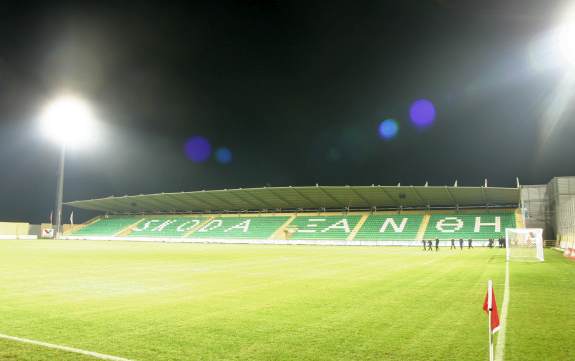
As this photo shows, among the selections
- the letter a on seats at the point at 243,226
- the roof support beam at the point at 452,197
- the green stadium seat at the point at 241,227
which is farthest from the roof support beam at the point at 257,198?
the roof support beam at the point at 452,197

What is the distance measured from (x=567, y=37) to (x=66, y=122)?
65.9 meters

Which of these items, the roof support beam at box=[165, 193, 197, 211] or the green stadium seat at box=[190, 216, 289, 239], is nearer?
the green stadium seat at box=[190, 216, 289, 239]

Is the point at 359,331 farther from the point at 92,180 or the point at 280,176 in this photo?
the point at 92,180

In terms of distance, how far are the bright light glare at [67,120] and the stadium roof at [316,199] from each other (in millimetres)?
14607

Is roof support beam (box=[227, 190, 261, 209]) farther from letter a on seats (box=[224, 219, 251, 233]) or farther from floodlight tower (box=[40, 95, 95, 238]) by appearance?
floodlight tower (box=[40, 95, 95, 238])

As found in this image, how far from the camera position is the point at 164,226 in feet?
240

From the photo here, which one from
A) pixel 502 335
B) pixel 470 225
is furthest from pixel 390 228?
pixel 502 335

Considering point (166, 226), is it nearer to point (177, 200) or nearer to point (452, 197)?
point (177, 200)

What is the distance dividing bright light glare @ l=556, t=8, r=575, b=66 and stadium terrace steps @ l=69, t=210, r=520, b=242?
23.1 meters

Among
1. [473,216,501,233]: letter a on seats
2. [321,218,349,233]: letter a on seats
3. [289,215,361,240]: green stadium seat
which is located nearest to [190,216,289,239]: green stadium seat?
[289,215,361,240]: green stadium seat

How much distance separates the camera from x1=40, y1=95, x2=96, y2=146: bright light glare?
62.0 metres

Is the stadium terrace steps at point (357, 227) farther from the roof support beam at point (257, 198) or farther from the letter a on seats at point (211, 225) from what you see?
the letter a on seats at point (211, 225)

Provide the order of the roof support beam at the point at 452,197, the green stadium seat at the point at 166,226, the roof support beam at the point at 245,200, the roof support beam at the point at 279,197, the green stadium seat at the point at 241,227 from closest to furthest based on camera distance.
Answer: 1. the roof support beam at the point at 452,197
2. the roof support beam at the point at 279,197
3. the green stadium seat at the point at 241,227
4. the roof support beam at the point at 245,200
5. the green stadium seat at the point at 166,226

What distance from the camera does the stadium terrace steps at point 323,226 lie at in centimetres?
5409
